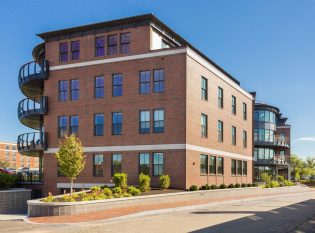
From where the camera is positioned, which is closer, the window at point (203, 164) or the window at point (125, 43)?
the window at point (125, 43)

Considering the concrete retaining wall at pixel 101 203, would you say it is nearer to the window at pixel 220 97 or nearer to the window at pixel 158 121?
the window at pixel 158 121

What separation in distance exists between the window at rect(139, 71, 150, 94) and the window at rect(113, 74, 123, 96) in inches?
72.9

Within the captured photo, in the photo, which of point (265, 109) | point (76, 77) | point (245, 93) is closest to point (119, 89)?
point (76, 77)

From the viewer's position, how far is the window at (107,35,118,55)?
34.7m

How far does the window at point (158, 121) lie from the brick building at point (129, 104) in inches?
3.0

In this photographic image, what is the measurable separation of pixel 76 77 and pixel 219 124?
45.6ft

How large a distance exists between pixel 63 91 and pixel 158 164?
11.0 meters

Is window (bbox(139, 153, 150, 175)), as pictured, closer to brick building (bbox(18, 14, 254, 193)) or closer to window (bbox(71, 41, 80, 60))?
brick building (bbox(18, 14, 254, 193))

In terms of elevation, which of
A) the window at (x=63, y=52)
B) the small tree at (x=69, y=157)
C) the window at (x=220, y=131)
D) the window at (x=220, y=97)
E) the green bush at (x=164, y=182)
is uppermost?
the window at (x=63, y=52)

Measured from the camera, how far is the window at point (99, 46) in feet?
115

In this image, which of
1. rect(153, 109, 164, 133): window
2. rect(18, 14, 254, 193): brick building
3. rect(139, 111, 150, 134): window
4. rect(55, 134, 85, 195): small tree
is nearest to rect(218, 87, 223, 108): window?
rect(18, 14, 254, 193): brick building

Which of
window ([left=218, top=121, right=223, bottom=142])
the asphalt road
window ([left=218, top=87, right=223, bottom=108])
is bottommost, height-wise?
the asphalt road

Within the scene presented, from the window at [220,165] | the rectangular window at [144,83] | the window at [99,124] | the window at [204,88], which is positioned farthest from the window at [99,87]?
the window at [220,165]

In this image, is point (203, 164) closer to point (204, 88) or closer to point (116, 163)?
point (204, 88)
